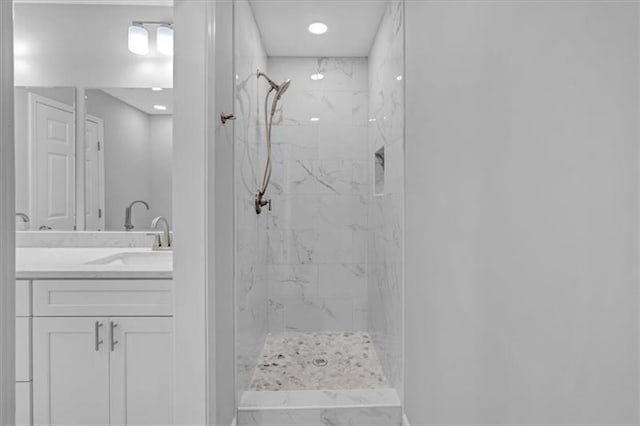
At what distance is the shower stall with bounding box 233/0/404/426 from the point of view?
2094 millimetres

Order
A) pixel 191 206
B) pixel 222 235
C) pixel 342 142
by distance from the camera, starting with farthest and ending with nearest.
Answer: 1. pixel 342 142
2. pixel 222 235
3. pixel 191 206

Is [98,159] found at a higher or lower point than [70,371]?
higher

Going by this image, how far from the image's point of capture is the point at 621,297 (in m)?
0.64

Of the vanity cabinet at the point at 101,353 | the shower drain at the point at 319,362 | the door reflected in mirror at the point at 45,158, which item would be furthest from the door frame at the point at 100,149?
the shower drain at the point at 319,362

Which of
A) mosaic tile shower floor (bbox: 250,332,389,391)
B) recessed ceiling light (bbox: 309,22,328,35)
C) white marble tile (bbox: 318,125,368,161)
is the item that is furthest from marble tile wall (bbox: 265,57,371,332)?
recessed ceiling light (bbox: 309,22,328,35)

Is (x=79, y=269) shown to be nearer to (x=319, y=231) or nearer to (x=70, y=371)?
(x=70, y=371)

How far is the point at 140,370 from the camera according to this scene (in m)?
1.82

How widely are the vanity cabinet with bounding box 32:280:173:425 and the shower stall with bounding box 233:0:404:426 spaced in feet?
1.27

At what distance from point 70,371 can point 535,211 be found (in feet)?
6.30

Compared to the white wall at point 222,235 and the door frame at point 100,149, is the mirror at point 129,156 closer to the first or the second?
the door frame at point 100,149

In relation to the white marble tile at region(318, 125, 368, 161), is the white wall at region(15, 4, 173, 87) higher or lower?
higher

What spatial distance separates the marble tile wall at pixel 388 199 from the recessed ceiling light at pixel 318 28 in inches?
14.2

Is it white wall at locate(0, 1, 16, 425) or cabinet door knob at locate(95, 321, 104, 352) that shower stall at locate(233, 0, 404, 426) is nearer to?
cabinet door knob at locate(95, 321, 104, 352)

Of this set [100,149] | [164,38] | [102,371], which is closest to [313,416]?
[102,371]
